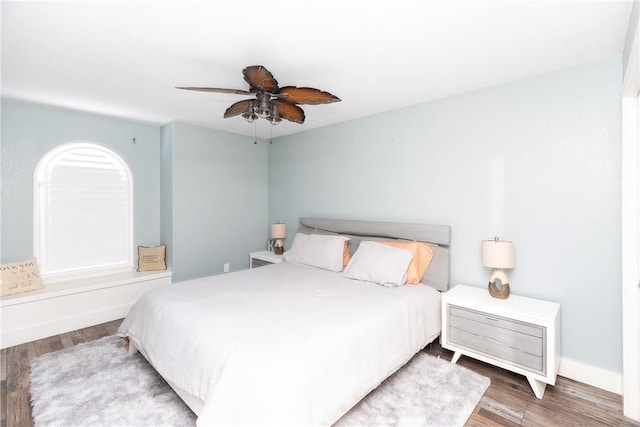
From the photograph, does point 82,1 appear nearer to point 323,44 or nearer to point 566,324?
point 323,44

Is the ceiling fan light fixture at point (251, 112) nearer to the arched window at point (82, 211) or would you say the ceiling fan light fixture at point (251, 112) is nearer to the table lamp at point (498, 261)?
the table lamp at point (498, 261)

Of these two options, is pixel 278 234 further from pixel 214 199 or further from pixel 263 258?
pixel 214 199

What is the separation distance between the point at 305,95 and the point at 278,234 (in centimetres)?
258

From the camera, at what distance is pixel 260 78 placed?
1.91 meters

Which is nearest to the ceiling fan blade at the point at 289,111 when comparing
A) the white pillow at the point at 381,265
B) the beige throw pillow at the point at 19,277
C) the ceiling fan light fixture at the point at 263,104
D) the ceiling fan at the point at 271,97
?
the ceiling fan at the point at 271,97

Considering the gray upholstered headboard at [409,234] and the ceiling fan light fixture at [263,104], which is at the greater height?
the ceiling fan light fixture at [263,104]

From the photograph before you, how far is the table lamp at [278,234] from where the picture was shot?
14.4 ft

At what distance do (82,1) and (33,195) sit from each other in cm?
267

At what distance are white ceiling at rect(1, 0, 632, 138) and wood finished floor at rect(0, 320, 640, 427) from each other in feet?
7.93

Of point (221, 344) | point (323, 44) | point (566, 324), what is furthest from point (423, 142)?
point (221, 344)

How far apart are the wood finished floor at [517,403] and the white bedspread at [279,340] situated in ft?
1.80

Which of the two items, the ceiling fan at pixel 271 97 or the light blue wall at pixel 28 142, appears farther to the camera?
the light blue wall at pixel 28 142

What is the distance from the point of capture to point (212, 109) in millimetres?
3426

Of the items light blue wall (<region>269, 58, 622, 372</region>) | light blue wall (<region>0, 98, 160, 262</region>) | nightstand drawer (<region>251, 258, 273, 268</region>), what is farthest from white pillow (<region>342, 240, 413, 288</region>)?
light blue wall (<region>0, 98, 160, 262</region>)
